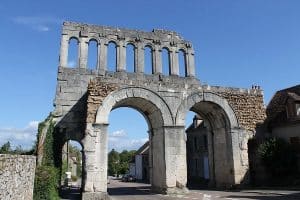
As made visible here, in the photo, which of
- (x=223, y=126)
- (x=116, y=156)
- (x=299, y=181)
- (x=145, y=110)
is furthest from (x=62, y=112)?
(x=116, y=156)

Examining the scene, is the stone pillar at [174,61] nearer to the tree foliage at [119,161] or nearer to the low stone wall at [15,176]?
the low stone wall at [15,176]

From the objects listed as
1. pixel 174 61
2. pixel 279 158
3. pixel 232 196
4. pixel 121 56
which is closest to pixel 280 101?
pixel 279 158

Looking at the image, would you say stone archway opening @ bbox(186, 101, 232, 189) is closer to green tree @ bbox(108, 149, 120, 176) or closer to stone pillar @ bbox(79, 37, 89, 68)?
stone pillar @ bbox(79, 37, 89, 68)

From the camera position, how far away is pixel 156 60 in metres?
26.6

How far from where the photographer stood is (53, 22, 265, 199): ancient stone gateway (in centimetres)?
1956

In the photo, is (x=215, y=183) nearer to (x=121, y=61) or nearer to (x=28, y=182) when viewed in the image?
(x=121, y=61)

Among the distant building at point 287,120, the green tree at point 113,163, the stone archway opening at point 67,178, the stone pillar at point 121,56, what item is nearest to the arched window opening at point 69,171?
the stone archway opening at point 67,178

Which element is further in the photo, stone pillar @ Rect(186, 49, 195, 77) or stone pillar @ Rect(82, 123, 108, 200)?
stone pillar @ Rect(186, 49, 195, 77)

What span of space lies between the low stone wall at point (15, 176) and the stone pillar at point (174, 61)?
66.3 feet

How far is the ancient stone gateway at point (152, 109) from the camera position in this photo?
19.6 metres

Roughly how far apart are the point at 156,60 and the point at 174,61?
5.35 feet

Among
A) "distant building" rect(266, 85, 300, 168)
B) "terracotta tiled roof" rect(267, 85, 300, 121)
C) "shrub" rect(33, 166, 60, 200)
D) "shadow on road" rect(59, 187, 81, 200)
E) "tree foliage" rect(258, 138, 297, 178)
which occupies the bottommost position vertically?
"shadow on road" rect(59, 187, 81, 200)

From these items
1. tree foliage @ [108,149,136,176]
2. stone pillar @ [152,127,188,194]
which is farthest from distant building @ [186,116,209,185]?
tree foliage @ [108,149,136,176]

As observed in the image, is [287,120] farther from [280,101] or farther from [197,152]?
[197,152]
